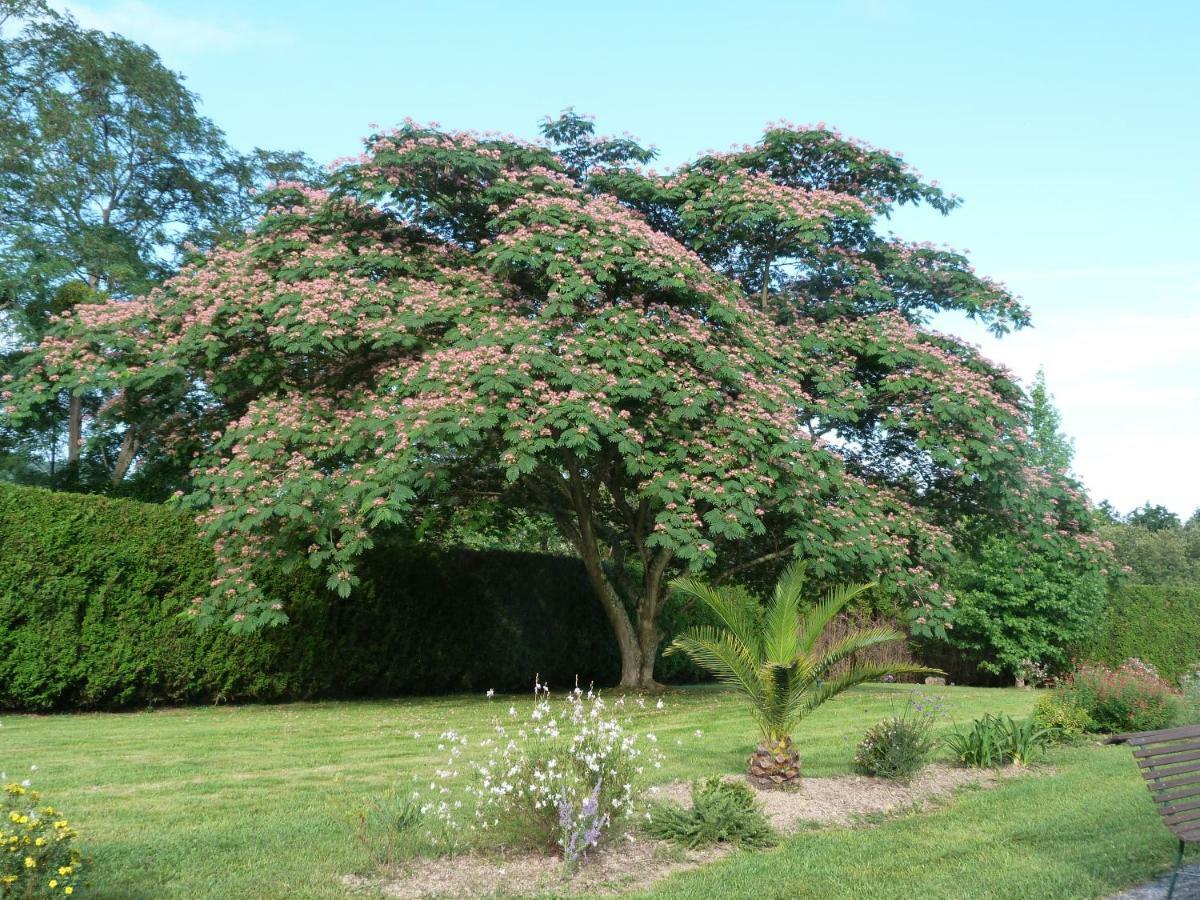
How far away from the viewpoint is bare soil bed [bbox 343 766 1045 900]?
5.28 m

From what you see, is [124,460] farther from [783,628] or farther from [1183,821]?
[1183,821]

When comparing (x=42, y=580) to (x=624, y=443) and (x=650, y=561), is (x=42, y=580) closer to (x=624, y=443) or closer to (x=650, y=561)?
(x=624, y=443)

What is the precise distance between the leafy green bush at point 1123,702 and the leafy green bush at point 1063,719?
87 mm

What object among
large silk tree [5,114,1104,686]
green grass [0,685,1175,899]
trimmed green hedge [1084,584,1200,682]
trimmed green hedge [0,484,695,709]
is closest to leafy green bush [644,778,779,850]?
green grass [0,685,1175,899]

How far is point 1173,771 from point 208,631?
12536 mm

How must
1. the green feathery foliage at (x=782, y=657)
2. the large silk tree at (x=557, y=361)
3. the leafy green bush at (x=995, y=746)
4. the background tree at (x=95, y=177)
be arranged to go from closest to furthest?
the green feathery foliage at (x=782, y=657), the leafy green bush at (x=995, y=746), the large silk tree at (x=557, y=361), the background tree at (x=95, y=177)

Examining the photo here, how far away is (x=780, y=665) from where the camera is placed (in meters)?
7.36

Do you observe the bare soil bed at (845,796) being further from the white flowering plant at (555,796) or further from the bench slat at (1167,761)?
the bench slat at (1167,761)

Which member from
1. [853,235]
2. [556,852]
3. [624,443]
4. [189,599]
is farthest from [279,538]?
[853,235]

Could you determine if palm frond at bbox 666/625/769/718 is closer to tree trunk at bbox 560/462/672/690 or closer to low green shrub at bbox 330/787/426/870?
low green shrub at bbox 330/787/426/870

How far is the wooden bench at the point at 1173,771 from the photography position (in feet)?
17.2

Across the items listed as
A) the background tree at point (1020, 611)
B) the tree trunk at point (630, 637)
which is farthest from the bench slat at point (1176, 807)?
the background tree at point (1020, 611)

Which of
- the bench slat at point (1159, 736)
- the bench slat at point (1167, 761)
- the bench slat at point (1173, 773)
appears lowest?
the bench slat at point (1173, 773)

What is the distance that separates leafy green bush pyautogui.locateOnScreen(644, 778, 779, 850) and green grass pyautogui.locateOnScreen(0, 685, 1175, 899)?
22 centimetres
